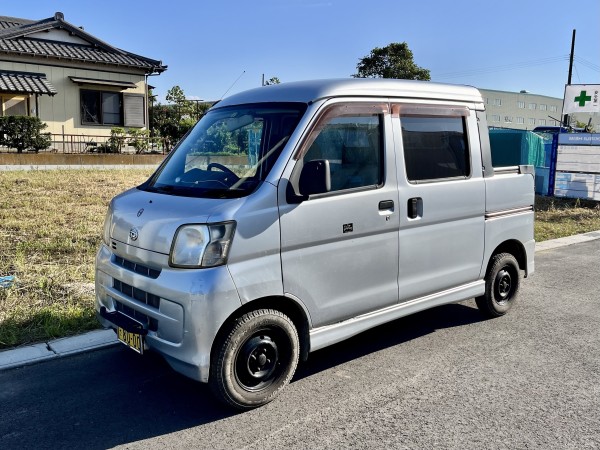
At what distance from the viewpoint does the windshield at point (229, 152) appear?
3545 millimetres

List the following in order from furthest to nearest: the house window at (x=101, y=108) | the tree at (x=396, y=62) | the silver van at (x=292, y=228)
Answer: the tree at (x=396, y=62), the house window at (x=101, y=108), the silver van at (x=292, y=228)

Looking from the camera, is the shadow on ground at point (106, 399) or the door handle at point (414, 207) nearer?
the shadow on ground at point (106, 399)

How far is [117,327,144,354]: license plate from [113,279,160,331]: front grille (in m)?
0.09

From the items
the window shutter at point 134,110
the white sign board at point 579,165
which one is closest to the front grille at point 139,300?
the white sign board at point 579,165

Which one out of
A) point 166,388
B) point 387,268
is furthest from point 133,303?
point 387,268

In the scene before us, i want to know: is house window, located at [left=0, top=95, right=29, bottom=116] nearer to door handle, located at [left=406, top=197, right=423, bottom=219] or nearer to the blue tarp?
the blue tarp

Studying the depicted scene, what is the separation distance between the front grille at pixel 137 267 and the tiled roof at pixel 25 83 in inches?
735

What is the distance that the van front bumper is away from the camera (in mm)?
3117

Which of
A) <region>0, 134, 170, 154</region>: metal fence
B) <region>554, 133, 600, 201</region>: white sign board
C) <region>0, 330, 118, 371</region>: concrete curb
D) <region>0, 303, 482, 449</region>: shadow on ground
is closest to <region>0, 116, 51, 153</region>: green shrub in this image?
<region>0, 134, 170, 154</region>: metal fence

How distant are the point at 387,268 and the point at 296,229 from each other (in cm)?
96

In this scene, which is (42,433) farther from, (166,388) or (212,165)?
(212,165)

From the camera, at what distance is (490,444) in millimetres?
3068

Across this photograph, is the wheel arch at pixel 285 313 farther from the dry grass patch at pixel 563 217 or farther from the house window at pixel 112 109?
the house window at pixel 112 109

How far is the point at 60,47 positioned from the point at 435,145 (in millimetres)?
21513
